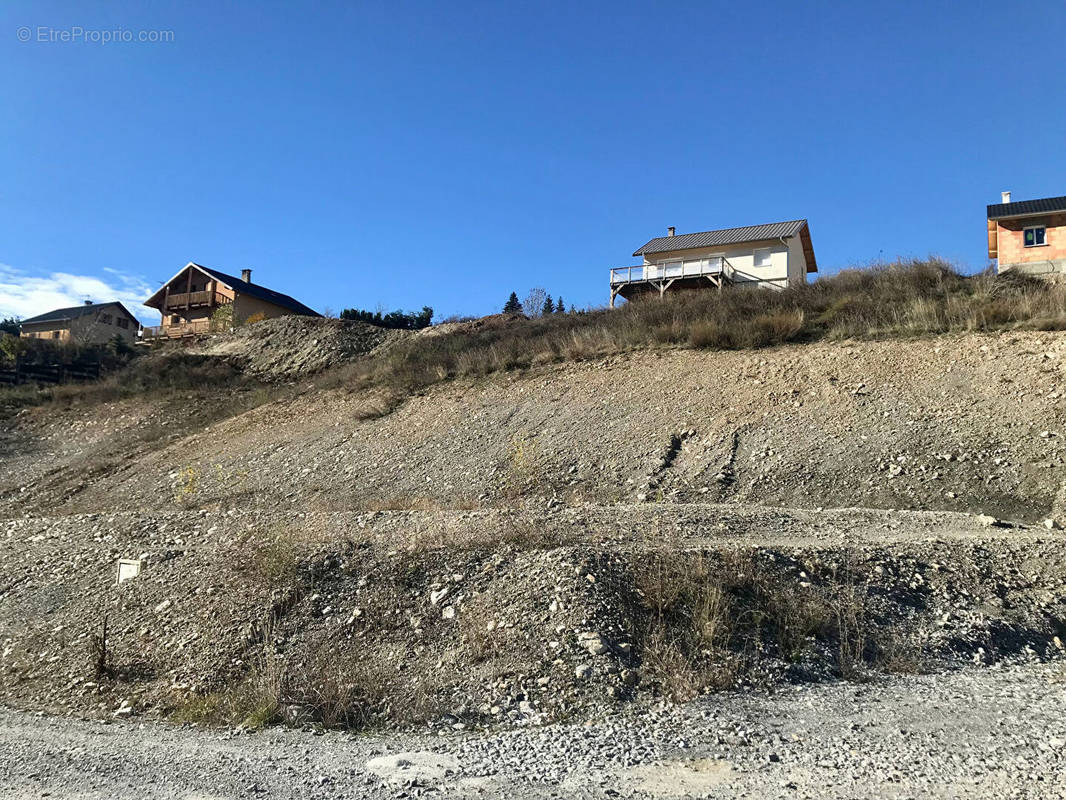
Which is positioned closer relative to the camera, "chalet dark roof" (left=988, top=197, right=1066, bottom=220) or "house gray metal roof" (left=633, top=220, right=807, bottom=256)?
"chalet dark roof" (left=988, top=197, right=1066, bottom=220)

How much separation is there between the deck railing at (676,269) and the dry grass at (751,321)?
766 cm

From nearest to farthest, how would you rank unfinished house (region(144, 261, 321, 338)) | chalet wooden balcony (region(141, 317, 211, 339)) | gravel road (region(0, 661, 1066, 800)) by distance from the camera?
gravel road (region(0, 661, 1066, 800))
chalet wooden balcony (region(141, 317, 211, 339))
unfinished house (region(144, 261, 321, 338))

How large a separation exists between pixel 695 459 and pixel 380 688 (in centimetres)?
985

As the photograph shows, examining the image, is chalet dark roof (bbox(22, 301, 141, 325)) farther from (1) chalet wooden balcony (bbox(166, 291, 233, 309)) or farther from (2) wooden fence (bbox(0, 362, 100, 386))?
(2) wooden fence (bbox(0, 362, 100, 386))

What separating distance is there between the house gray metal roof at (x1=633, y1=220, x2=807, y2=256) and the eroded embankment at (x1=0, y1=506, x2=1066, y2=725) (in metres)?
28.3

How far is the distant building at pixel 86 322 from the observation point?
176 feet

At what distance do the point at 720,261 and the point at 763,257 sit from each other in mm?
3686

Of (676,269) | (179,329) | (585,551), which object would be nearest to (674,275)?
(676,269)

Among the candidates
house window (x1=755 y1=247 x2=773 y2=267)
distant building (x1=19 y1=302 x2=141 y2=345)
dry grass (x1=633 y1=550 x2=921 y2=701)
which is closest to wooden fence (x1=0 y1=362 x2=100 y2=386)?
distant building (x1=19 y1=302 x2=141 y2=345)

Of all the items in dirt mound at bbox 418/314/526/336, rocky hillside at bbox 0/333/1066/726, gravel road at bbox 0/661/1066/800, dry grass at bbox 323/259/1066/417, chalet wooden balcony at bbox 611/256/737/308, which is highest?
chalet wooden balcony at bbox 611/256/737/308

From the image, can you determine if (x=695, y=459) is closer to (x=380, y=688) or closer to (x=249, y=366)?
(x=380, y=688)

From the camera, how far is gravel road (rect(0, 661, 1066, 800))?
3.92m

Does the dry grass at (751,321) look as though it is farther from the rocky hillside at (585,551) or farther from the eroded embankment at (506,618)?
the eroded embankment at (506,618)

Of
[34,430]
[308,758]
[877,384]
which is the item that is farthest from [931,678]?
[34,430]
